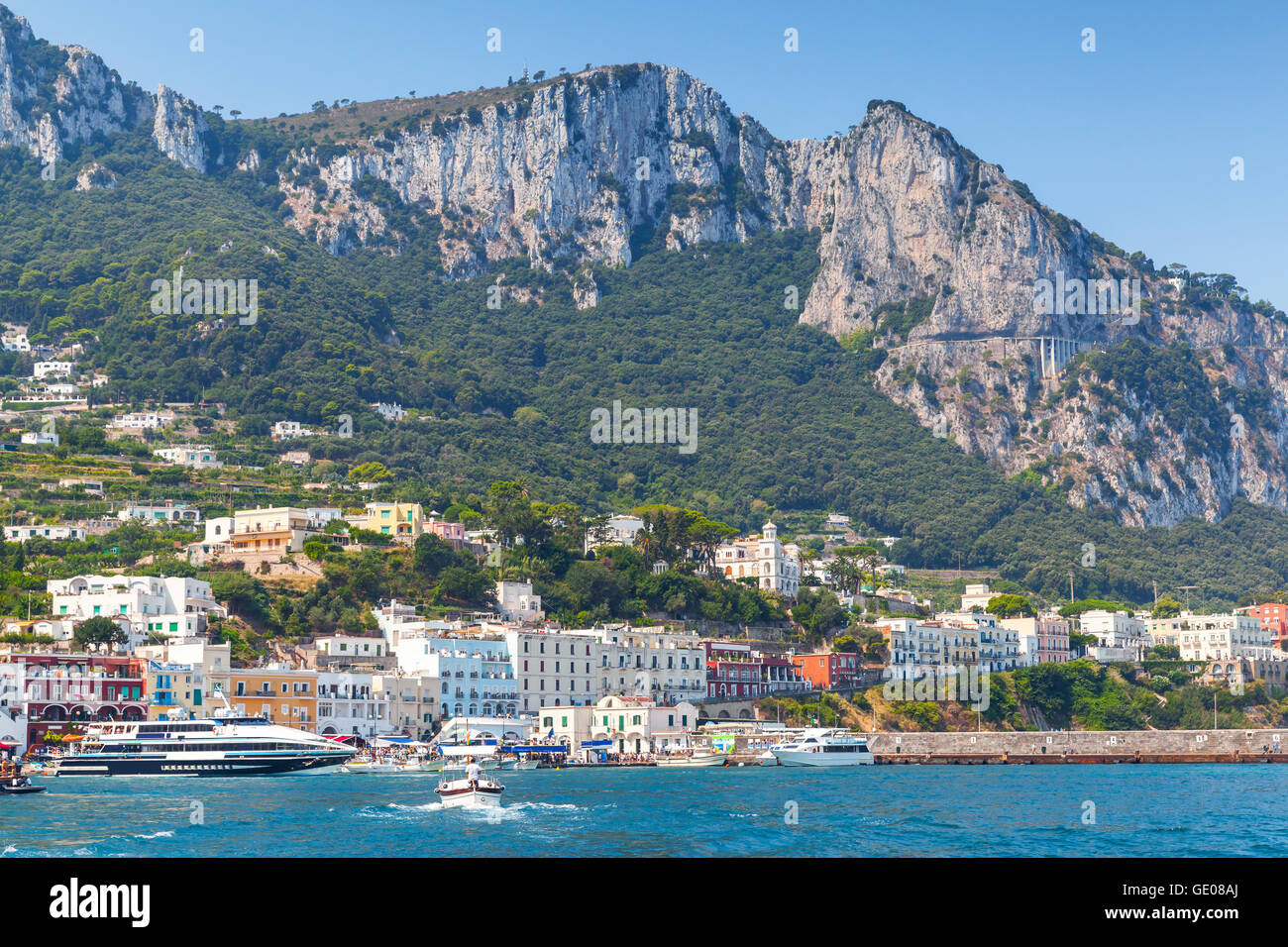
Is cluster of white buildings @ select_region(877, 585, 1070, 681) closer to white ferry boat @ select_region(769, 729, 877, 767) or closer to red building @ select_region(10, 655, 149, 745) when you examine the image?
white ferry boat @ select_region(769, 729, 877, 767)

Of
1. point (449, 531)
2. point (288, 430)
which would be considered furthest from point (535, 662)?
point (288, 430)

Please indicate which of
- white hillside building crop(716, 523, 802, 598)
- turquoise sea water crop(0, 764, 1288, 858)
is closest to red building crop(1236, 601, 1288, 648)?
white hillside building crop(716, 523, 802, 598)

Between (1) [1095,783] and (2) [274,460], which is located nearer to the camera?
(1) [1095,783]

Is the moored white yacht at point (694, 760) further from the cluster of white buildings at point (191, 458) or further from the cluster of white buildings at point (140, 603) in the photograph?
the cluster of white buildings at point (191, 458)

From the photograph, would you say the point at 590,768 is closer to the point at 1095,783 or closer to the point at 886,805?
the point at 1095,783

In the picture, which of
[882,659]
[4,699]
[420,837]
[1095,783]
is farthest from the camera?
[882,659]

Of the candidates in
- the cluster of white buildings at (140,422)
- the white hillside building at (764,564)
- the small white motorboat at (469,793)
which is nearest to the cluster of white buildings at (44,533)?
the cluster of white buildings at (140,422)

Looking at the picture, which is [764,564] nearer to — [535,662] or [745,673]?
[745,673]
